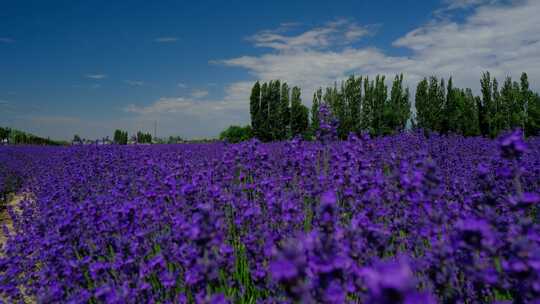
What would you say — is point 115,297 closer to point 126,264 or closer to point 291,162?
point 126,264

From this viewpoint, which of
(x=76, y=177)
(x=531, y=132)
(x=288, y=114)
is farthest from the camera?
(x=288, y=114)

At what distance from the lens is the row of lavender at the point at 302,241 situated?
3.68 feet

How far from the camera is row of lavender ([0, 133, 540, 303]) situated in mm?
1123

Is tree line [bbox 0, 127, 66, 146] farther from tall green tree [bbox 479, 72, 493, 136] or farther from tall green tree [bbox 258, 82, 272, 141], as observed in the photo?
tall green tree [bbox 479, 72, 493, 136]

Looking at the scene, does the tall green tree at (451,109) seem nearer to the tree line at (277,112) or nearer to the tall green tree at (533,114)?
the tall green tree at (533,114)

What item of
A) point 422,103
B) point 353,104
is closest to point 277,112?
point 353,104

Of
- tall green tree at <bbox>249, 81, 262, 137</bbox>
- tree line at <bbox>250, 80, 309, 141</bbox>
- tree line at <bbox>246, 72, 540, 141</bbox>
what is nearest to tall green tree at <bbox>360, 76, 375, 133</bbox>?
tree line at <bbox>246, 72, 540, 141</bbox>

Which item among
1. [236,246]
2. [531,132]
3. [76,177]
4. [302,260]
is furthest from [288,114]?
[302,260]

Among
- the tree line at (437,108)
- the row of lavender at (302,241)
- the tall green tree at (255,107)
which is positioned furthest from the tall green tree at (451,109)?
the row of lavender at (302,241)

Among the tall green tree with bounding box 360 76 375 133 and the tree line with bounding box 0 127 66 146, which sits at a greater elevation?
the tall green tree with bounding box 360 76 375 133

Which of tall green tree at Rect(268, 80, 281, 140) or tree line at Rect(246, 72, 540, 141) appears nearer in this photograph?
tree line at Rect(246, 72, 540, 141)

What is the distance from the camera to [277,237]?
2105 millimetres

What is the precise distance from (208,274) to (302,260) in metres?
0.58

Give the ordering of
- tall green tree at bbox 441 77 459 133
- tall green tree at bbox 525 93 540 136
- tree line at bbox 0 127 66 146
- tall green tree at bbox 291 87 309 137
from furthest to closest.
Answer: tree line at bbox 0 127 66 146, tall green tree at bbox 291 87 309 137, tall green tree at bbox 441 77 459 133, tall green tree at bbox 525 93 540 136
